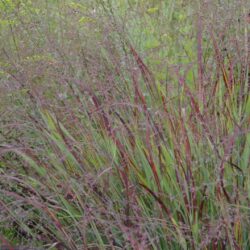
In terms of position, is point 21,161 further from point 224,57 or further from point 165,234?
point 224,57

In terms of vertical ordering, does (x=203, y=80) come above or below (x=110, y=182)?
above

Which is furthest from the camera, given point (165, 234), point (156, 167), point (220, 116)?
point (220, 116)

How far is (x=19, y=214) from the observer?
6.93 ft

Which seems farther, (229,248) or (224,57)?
(224,57)

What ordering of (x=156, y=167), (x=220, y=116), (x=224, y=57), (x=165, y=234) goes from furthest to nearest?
(x=224, y=57), (x=220, y=116), (x=156, y=167), (x=165, y=234)

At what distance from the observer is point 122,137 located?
247cm

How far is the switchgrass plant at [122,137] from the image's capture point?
211cm

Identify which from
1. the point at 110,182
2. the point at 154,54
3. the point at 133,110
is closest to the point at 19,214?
the point at 110,182

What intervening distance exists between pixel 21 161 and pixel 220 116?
2.77ft

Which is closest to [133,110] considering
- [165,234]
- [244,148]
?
[244,148]

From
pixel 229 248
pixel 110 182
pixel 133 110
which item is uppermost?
pixel 133 110

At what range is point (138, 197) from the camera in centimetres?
232

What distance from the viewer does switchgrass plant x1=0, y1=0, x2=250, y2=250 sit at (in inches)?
83.1

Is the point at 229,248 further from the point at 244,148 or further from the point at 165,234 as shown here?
the point at 244,148
